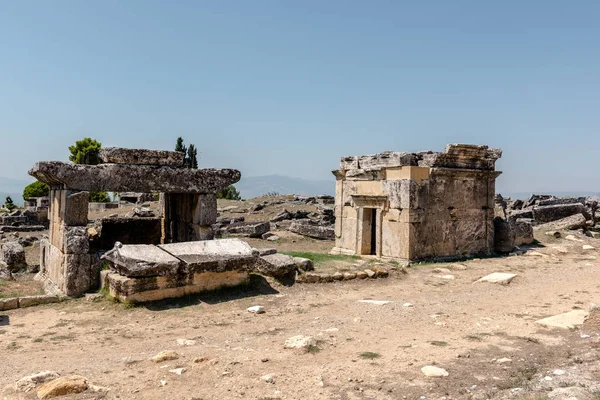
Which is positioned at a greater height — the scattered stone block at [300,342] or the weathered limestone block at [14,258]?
the weathered limestone block at [14,258]

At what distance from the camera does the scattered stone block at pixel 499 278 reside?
31.5 ft

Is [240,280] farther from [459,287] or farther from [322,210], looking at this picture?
[322,210]

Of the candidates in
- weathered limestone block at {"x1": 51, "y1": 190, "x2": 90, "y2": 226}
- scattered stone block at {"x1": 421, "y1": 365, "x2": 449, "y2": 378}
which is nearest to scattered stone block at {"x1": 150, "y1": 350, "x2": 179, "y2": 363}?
scattered stone block at {"x1": 421, "y1": 365, "x2": 449, "y2": 378}

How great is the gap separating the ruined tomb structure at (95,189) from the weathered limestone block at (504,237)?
7775 mm

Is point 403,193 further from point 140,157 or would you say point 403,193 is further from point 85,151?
point 85,151

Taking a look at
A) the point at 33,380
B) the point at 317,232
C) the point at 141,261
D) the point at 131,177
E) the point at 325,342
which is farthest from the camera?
the point at 317,232

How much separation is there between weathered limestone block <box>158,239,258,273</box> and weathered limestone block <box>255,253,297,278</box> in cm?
55

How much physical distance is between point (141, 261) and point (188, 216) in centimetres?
287

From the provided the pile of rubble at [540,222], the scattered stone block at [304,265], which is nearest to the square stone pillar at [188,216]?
the scattered stone block at [304,265]

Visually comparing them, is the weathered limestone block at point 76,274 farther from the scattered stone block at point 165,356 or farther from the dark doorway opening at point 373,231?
the dark doorway opening at point 373,231

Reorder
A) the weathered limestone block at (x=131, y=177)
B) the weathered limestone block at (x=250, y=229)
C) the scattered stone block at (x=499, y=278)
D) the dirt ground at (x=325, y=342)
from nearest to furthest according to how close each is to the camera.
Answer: the dirt ground at (x=325, y=342) < the weathered limestone block at (x=131, y=177) < the scattered stone block at (x=499, y=278) < the weathered limestone block at (x=250, y=229)

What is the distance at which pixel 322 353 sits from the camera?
5500 mm

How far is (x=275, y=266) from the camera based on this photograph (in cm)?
947

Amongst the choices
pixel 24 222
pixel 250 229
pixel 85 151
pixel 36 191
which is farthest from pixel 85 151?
pixel 250 229
